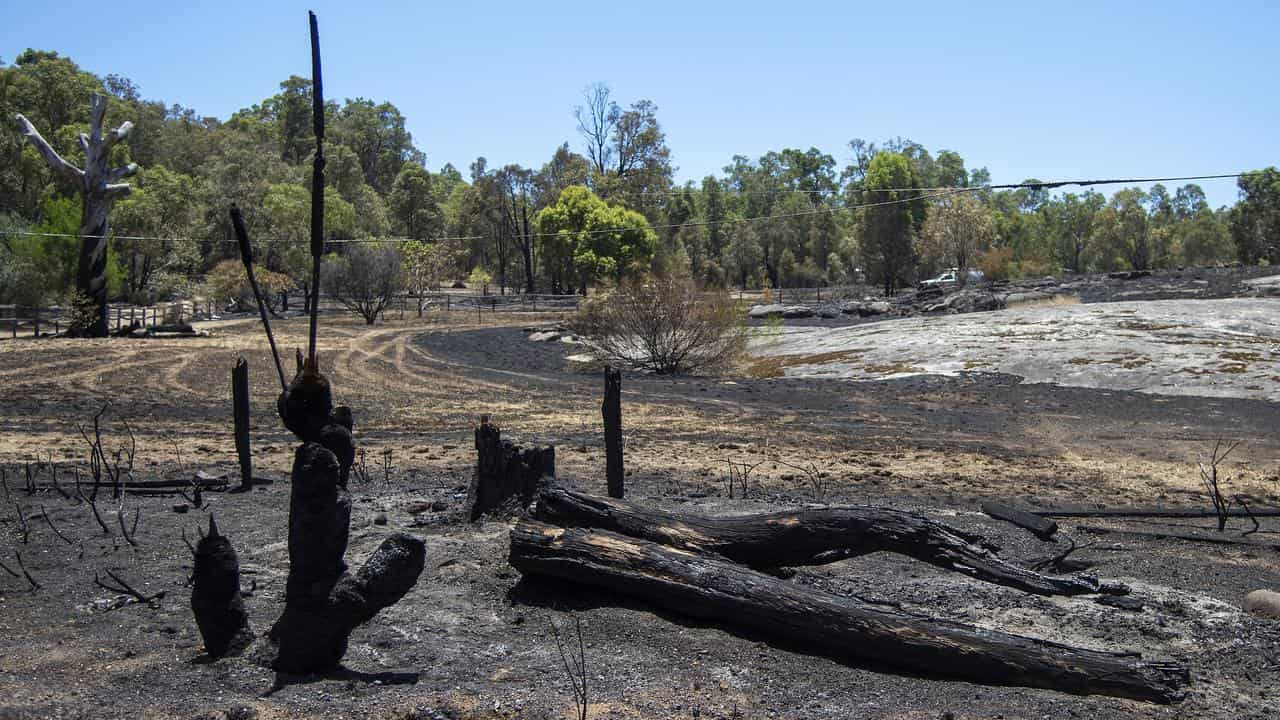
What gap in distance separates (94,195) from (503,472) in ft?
107

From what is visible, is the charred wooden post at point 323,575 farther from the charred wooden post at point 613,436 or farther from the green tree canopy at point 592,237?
the green tree canopy at point 592,237

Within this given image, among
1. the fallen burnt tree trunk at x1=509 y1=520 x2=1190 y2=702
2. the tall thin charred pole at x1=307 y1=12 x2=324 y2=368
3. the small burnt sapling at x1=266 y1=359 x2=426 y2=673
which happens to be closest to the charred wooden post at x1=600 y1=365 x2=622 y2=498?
the fallen burnt tree trunk at x1=509 y1=520 x2=1190 y2=702

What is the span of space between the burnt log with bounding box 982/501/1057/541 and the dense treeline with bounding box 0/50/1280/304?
2254 centimetres

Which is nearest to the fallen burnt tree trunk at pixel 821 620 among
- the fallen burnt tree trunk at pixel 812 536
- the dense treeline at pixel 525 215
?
the fallen burnt tree trunk at pixel 812 536

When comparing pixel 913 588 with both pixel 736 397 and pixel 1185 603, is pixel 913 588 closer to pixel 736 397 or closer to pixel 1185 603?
pixel 1185 603

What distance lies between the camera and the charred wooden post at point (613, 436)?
9406 millimetres

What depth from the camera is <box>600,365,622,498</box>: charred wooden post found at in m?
9.41

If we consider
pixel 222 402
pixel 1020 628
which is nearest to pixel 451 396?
pixel 222 402

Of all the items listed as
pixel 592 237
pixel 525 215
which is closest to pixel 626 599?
pixel 592 237

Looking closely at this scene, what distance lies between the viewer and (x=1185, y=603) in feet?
22.2

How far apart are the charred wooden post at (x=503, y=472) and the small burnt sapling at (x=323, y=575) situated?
271cm

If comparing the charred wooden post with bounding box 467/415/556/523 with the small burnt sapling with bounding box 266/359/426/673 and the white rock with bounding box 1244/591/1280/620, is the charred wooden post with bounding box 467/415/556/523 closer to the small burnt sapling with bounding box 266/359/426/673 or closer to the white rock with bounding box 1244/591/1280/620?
the small burnt sapling with bounding box 266/359/426/673

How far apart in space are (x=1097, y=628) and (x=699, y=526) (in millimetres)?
2491

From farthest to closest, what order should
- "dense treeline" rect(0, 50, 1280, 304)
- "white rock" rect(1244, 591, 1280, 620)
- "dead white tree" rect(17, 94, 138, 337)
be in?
1. "dense treeline" rect(0, 50, 1280, 304)
2. "dead white tree" rect(17, 94, 138, 337)
3. "white rock" rect(1244, 591, 1280, 620)
